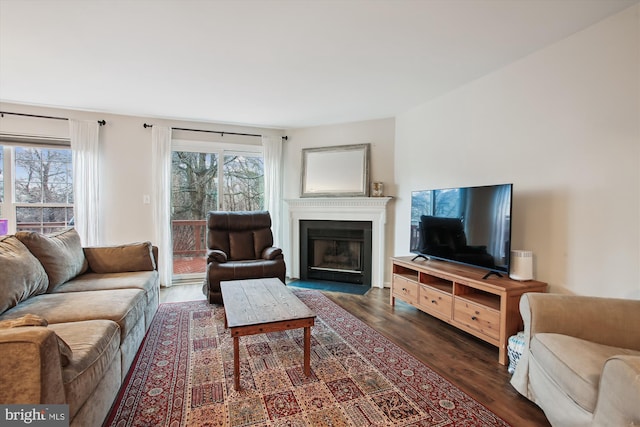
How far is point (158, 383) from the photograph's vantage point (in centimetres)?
186

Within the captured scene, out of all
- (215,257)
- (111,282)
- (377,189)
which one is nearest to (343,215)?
(377,189)

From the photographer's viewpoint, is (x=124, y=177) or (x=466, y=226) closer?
(x=466, y=226)

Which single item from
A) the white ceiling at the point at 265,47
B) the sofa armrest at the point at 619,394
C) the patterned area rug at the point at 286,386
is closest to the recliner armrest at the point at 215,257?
the patterned area rug at the point at 286,386

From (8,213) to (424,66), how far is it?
4.91 m

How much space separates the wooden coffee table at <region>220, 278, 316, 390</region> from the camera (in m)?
1.78

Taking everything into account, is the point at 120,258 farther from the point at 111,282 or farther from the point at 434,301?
the point at 434,301

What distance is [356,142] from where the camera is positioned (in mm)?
4258

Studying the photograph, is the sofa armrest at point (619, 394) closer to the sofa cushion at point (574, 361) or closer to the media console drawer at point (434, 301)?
the sofa cushion at point (574, 361)

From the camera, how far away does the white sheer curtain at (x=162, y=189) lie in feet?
13.2

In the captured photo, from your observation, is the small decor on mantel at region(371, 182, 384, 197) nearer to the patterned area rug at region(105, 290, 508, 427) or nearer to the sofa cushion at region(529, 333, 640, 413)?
the patterned area rug at region(105, 290, 508, 427)

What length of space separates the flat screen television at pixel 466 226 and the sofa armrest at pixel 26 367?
2.66 m

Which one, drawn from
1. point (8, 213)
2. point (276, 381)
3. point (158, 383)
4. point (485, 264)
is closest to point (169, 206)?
point (8, 213)

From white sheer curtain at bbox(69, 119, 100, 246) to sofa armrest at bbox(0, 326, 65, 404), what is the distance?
322 cm

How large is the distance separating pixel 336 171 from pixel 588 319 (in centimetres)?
319
